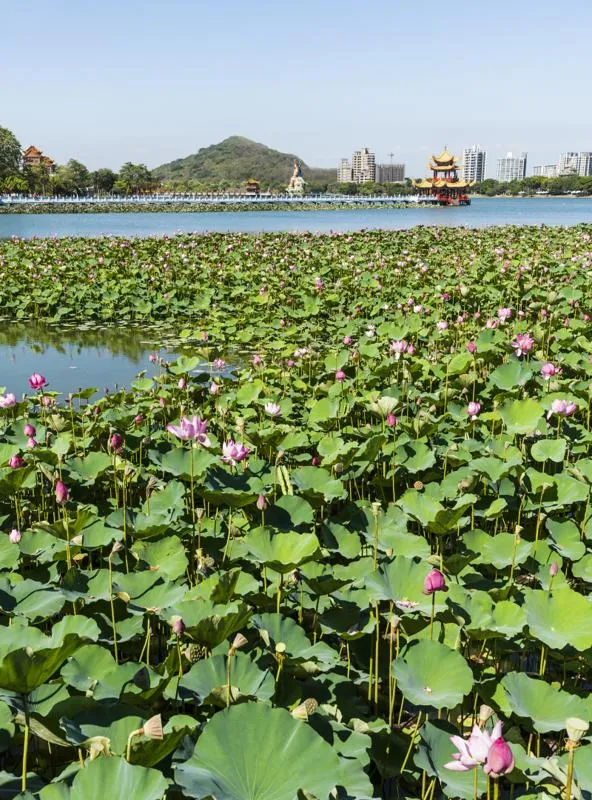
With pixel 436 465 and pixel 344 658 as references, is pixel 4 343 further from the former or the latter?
pixel 344 658

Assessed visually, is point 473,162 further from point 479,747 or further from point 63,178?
point 479,747

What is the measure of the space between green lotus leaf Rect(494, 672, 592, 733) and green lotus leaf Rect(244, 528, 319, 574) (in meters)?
0.53

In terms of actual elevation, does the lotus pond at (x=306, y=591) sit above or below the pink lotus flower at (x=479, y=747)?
below

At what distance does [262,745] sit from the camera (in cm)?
108

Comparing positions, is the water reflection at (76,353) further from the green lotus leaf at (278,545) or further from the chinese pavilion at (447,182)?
the chinese pavilion at (447,182)

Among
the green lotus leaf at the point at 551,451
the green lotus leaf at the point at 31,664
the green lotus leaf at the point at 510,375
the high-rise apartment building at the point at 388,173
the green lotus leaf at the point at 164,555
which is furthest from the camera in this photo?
the high-rise apartment building at the point at 388,173

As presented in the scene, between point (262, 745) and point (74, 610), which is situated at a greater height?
point (262, 745)

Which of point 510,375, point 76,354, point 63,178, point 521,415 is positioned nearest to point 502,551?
point 521,415

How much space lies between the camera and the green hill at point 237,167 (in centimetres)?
15512

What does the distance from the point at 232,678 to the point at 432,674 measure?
1.33 feet

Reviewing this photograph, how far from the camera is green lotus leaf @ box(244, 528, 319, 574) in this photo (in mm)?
1775

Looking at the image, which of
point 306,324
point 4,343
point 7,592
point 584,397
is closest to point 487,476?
point 584,397

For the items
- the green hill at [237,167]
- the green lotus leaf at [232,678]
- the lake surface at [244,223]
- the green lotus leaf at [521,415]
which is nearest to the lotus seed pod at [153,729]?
the green lotus leaf at [232,678]

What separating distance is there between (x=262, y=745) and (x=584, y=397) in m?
2.80
